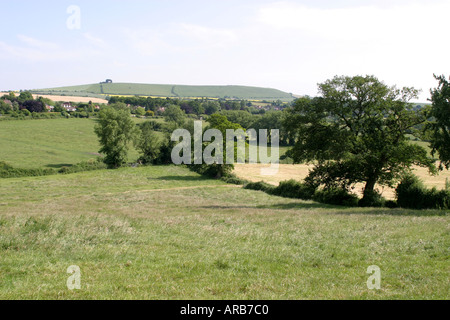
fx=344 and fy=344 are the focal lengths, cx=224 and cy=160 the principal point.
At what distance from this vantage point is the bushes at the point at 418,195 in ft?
101

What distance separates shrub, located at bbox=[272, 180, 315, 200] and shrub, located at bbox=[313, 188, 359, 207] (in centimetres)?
242

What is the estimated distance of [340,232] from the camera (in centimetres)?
1569

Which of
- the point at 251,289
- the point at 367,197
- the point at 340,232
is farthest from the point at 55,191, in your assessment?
the point at 251,289

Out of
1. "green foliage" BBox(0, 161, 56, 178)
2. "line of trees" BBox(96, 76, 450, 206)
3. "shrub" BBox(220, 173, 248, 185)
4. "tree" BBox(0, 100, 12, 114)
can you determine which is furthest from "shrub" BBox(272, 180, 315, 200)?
"tree" BBox(0, 100, 12, 114)

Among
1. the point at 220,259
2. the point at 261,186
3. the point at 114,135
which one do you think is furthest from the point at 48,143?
the point at 220,259

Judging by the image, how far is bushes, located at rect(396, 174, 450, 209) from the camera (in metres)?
30.9

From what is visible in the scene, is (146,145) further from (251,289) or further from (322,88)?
(251,289)

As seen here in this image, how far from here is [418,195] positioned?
32.6m

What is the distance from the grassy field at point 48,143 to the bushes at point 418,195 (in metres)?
74.0

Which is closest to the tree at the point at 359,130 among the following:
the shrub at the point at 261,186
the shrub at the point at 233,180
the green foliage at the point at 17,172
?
the shrub at the point at 261,186

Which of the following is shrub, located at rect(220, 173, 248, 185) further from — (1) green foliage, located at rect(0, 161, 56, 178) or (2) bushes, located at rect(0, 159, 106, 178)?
(1) green foliage, located at rect(0, 161, 56, 178)

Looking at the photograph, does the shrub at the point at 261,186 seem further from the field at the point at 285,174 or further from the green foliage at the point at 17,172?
the green foliage at the point at 17,172

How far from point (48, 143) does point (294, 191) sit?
3496 inches

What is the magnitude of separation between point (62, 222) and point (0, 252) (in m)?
4.43
